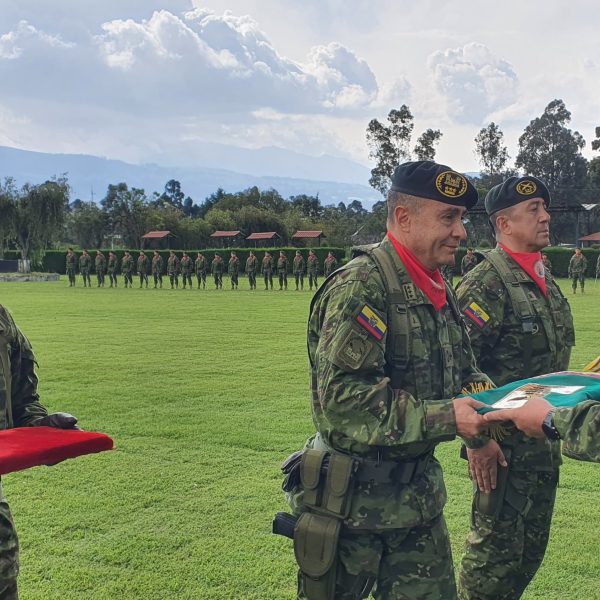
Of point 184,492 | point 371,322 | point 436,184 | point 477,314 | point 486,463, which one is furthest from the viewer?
point 184,492

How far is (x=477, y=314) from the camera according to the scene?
3492mm

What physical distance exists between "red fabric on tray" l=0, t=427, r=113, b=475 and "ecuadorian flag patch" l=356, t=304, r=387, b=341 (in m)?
1.19

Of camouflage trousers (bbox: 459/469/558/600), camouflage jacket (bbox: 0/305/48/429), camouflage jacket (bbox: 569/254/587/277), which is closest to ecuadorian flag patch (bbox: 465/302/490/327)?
camouflage trousers (bbox: 459/469/558/600)

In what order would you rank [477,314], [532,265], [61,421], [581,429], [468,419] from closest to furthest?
[581,429] → [468,419] → [61,421] → [477,314] → [532,265]

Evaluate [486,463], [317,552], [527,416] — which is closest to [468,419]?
[527,416]

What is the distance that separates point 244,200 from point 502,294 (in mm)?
61640

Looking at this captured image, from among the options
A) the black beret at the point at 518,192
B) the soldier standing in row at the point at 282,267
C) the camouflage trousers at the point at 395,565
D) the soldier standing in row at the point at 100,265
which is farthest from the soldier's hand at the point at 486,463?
the soldier standing in row at the point at 100,265

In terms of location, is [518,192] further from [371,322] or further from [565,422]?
[565,422]

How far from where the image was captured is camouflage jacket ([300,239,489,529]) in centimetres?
220

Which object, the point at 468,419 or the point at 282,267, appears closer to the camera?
the point at 468,419

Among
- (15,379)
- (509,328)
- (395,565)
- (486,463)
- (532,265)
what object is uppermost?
(532,265)

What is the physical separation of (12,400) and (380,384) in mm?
1734

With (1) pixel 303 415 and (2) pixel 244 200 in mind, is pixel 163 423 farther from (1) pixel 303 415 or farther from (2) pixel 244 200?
(2) pixel 244 200

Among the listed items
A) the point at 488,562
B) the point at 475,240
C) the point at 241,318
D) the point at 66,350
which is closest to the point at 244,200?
the point at 475,240
